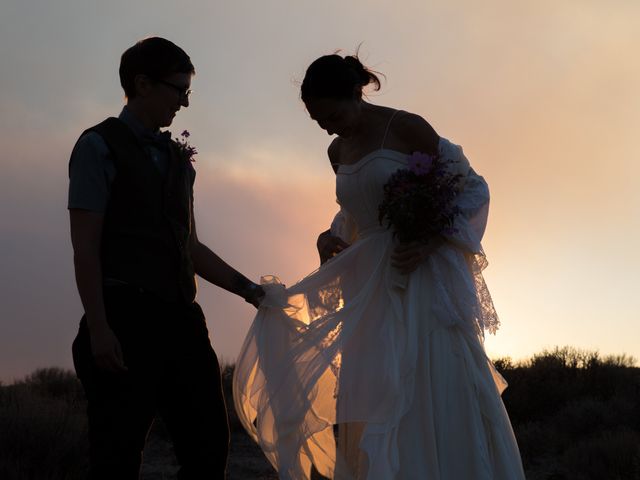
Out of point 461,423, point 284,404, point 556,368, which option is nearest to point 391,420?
point 461,423

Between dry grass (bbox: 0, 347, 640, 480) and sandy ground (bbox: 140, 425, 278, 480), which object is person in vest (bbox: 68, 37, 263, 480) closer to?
dry grass (bbox: 0, 347, 640, 480)

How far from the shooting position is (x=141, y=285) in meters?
3.84

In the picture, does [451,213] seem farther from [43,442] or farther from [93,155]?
[43,442]

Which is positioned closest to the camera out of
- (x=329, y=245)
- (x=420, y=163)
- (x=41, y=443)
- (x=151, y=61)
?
(x=151, y=61)

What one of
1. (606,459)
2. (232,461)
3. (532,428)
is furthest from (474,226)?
(532,428)

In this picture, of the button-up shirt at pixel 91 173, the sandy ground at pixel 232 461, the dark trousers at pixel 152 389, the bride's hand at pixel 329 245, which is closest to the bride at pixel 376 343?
the bride's hand at pixel 329 245

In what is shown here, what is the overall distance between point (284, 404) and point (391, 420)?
25.6 inches

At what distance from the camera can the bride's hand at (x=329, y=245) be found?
531cm

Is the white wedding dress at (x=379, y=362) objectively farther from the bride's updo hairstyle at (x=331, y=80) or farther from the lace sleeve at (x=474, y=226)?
the bride's updo hairstyle at (x=331, y=80)

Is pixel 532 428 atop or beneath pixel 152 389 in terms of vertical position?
atop

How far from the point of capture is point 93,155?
3818 millimetres

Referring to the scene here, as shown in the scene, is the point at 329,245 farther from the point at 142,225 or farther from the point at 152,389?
the point at 152,389

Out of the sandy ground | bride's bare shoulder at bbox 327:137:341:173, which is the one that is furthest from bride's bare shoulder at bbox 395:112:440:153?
the sandy ground

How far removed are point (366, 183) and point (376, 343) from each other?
875 millimetres
